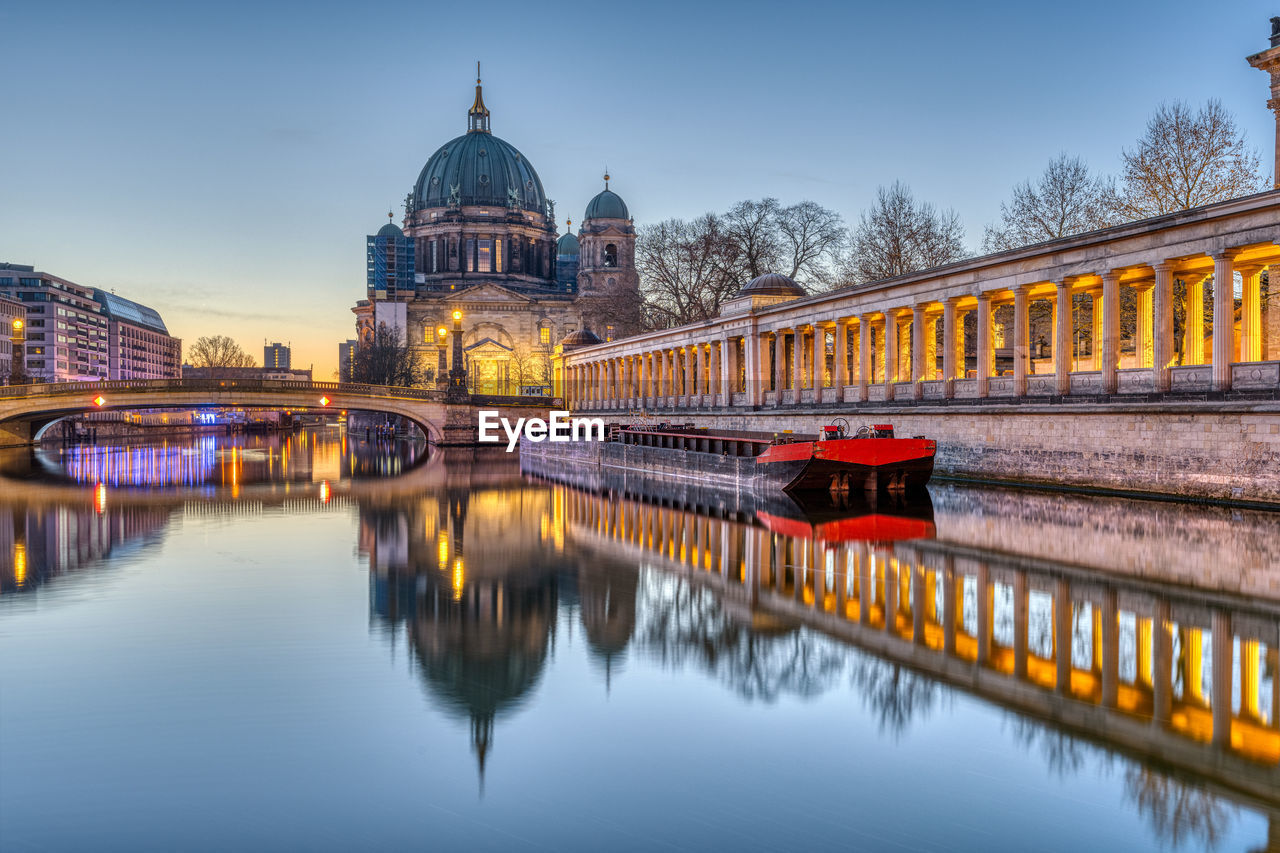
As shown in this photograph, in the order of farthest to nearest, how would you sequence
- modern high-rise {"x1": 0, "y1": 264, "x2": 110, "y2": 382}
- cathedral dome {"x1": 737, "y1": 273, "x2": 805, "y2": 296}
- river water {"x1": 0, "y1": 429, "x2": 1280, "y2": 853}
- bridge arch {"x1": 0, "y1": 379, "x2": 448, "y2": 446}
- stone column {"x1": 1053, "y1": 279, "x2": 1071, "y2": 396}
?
modern high-rise {"x1": 0, "y1": 264, "x2": 110, "y2": 382} < bridge arch {"x1": 0, "y1": 379, "x2": 448, "y2": 446} < cathedral dome {"x1": 737, "y1": 273, "x2": 805, "y2": 296} < stone column {"x1": 1053, "y1": 279, "x2": 1071, "y2": 396} < river water {"x1": 0, "y1": 429, "x2": 1280, "y2": 853}

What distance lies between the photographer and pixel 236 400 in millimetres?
59812

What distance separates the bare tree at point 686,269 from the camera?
6725 cm

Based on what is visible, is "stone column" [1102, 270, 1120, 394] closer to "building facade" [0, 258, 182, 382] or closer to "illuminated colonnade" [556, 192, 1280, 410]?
"illuminated colonnade" [556, 192, 1280, 410]

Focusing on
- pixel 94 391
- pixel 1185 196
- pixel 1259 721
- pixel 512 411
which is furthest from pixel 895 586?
pixel 512 411

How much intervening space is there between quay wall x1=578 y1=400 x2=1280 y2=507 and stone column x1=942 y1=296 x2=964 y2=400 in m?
0.95

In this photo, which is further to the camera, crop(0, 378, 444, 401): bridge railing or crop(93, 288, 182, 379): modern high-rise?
crop(93, 288, 182, 379): modern high-rise

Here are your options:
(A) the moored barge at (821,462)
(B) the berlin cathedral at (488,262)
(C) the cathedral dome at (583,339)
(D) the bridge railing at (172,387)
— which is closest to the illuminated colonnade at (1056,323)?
(A) the moored barge at (821,462)

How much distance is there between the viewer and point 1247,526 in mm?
17234

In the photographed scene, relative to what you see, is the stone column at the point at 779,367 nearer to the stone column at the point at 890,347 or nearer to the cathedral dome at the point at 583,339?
the stone column at the point at 890,347

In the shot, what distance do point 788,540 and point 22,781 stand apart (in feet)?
41.2

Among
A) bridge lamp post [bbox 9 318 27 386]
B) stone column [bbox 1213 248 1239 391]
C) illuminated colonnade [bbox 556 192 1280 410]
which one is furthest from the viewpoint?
bridge lamp post [bbox 9 318 27 386]

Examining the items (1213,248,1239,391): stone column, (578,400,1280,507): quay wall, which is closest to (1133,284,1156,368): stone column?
(578,400,1280,507): quay wall

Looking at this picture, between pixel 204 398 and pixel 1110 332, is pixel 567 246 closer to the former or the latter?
pixel 204 398

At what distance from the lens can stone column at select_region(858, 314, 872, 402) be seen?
36.1m
